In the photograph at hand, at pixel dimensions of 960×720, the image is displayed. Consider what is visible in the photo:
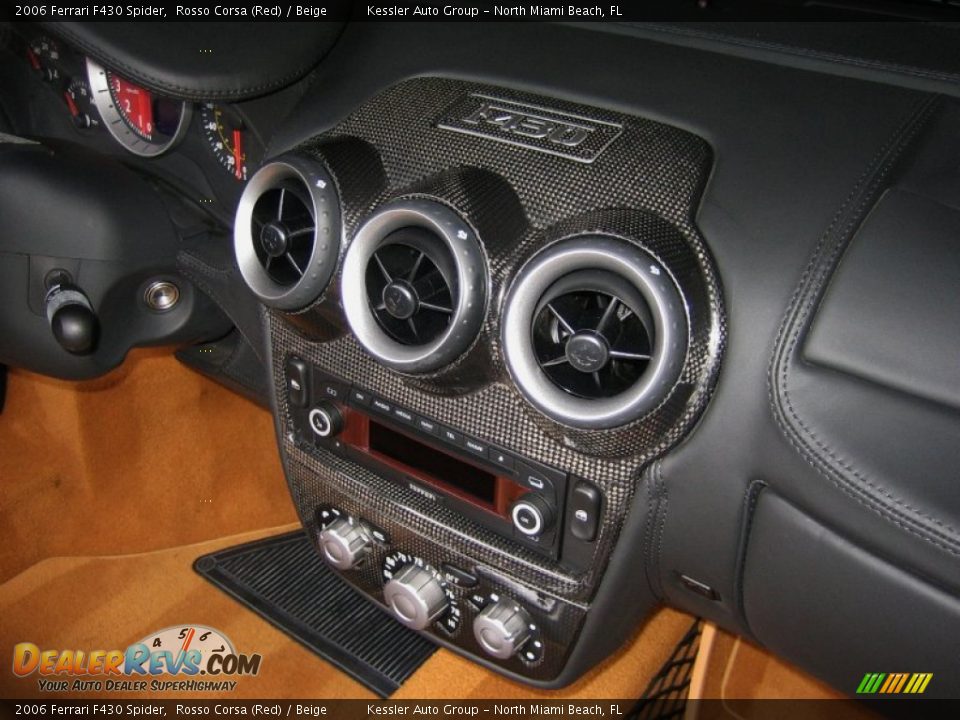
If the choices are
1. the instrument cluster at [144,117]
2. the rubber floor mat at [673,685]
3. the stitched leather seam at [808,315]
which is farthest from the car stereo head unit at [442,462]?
the rubber floor mat at [673,685]

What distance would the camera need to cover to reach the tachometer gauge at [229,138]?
1.33 m

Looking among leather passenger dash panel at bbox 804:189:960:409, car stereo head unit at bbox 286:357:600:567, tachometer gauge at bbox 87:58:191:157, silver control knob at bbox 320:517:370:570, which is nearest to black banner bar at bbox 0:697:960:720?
silver control knob at bbox 320:517:370:570

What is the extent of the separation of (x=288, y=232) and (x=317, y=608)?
2.31ft

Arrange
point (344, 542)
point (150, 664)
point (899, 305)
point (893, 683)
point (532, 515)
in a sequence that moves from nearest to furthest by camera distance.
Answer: point (899, 305), point (893, 683), point (532, 515), point (344, 542), point (150, 664)

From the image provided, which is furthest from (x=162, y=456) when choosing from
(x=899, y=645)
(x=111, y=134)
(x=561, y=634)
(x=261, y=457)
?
(x=899, y=645)

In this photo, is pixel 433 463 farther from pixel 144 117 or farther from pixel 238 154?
pixel 144 117

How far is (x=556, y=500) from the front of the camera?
102cm

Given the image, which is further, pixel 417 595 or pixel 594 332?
pixel 417 595

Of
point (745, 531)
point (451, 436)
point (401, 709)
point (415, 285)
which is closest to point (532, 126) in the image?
point (415, 285)

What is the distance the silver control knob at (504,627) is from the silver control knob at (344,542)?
0.65 ft

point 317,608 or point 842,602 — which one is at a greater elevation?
point 842,602

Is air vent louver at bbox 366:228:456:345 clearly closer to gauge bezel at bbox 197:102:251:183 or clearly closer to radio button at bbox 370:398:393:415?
radio button at bbox 370:398:393:415

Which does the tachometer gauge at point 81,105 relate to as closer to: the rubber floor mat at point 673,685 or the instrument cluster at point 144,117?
the instrument cluster at point 144,117

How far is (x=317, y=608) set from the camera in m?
1.51
